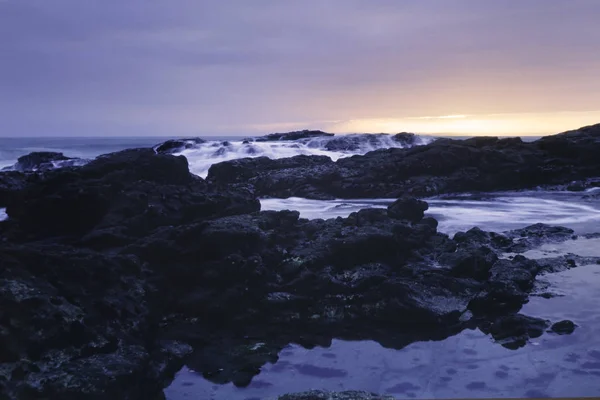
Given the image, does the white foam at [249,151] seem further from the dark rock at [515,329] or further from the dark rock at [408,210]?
the dark rock at [515,329]

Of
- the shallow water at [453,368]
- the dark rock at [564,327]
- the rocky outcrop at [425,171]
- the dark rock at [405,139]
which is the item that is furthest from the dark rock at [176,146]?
the dark rock at [564,327]

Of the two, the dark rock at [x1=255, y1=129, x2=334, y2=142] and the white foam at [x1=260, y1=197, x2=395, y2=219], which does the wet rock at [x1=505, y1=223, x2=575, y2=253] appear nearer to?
the white foam at [x1=260, y1=197, x2=395, y2=219]

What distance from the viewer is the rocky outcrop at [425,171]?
21594 millimetres

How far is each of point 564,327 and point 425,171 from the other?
1672 centimetres

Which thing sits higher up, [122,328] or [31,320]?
[31,320]

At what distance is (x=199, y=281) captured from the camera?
736 cm

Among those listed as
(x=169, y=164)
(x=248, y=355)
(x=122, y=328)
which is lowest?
(x=248, y=355)

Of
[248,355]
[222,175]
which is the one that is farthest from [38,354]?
[222,175]

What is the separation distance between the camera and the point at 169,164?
37.6ft

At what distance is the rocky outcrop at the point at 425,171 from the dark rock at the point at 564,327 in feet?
46.7

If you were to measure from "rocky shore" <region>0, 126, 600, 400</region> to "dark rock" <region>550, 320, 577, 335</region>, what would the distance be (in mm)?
27

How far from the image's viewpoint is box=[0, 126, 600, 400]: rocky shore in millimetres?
4992

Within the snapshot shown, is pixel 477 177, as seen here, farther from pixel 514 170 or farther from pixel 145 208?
pixel 145 208

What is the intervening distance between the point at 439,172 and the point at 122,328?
19160mm
